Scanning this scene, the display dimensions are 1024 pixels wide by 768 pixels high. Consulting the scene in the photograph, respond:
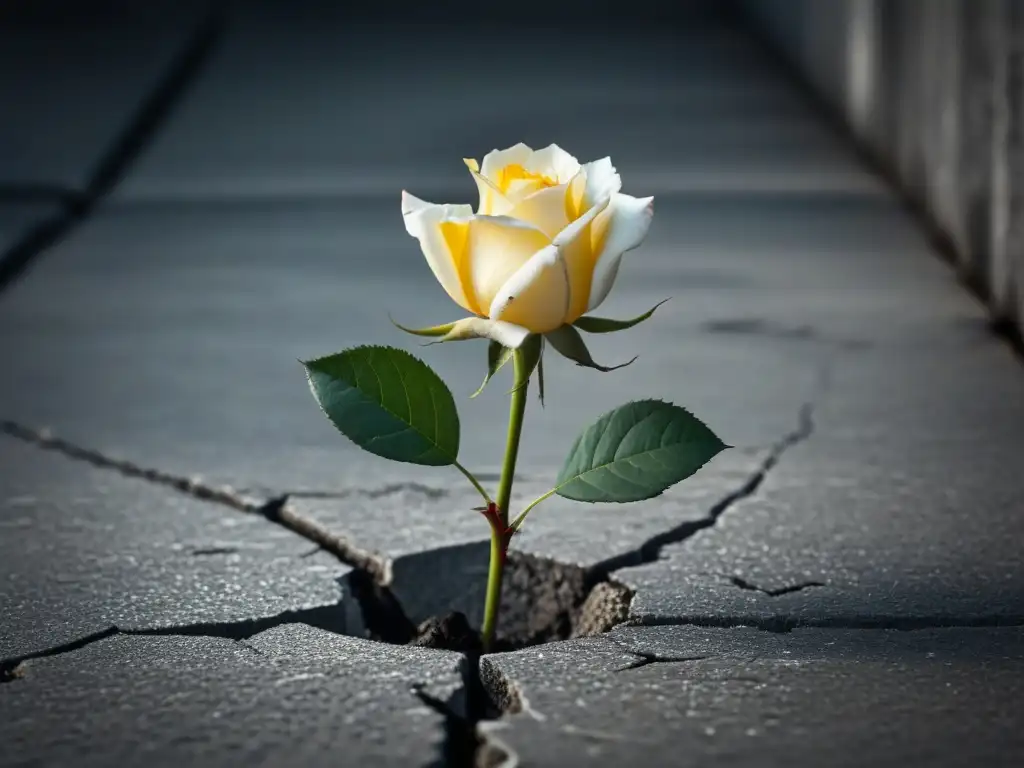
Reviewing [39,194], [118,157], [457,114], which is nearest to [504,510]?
[39,194]

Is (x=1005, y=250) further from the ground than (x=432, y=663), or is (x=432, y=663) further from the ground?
(x=1005, y=250)

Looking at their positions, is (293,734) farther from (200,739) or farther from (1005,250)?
(1005,250)

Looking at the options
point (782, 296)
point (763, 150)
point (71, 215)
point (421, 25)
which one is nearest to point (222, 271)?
point (71, 215)

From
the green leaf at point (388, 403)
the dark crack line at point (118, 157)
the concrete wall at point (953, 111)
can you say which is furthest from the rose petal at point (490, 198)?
the dark crack line at point (118, 157)

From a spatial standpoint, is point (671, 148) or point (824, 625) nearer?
point (824, 625)

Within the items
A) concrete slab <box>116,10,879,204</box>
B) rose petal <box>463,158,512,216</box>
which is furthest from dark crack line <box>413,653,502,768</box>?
concrete slab <box>116,10,879,204</box>

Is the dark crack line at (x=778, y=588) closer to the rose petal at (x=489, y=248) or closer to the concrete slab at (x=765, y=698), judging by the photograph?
the concrete slab at (x=765, y=698)

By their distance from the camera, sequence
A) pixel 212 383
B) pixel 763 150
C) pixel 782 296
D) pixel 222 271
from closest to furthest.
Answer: pixel 212 383
pixel 782 296
pixel 222 271
pixel 763 150
